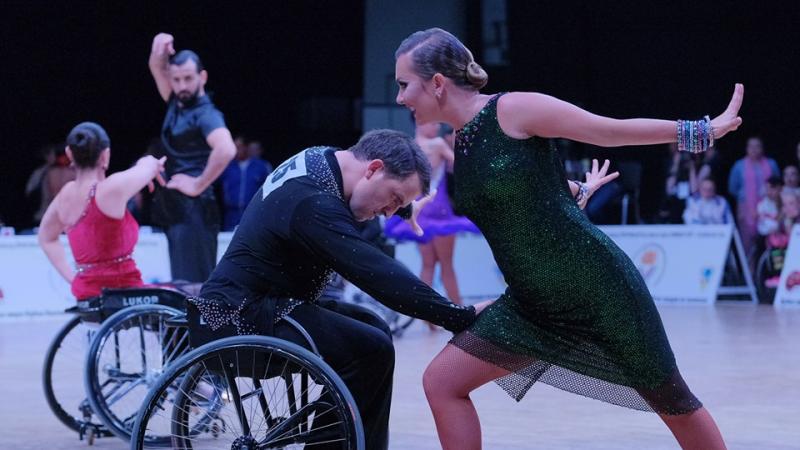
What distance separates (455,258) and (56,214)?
7718 millimetres

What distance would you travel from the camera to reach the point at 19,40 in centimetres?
1552

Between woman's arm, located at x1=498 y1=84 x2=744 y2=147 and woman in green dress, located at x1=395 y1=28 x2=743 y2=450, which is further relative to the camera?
woman in green dress, located at x1=395 y1=28 x2=743 y2=450

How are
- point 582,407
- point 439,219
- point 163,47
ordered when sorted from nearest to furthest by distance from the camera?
point 582,407 < point 163,47 < point 439,219

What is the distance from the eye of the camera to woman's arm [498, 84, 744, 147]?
319 cm

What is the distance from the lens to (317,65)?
17297 millimetres

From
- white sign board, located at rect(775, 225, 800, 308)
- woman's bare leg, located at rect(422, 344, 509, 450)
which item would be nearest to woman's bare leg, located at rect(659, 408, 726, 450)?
woman's bare leg, located at rect(422, 344, 509, 450)

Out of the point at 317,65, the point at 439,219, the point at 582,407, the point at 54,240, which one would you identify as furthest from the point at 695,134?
the point at 317,65

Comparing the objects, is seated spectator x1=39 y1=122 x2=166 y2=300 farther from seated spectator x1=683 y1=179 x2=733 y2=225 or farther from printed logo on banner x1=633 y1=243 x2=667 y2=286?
seated spectator x1=683 y1=179 x2=733 y2=225

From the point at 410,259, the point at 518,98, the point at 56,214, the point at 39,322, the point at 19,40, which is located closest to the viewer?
the point at 518,98

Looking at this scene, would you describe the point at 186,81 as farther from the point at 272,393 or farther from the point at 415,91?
the point at 415,91

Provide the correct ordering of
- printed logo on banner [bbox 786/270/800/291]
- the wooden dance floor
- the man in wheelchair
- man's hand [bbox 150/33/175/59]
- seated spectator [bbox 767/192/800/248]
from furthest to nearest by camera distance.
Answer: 1. seated spectator [bbox 767/192/800/248]
2. printed logo on banner [bbox 786/270/800/291]
3. man's hand [bbox 150/33/175/59]
4. the wooden dance floor
5. the man in wheelchair

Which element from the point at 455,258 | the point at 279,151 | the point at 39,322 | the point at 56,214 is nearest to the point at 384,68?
the point at 279,151

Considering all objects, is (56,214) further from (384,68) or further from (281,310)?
(384,68)

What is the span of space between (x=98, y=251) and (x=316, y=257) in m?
2.13
